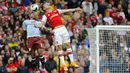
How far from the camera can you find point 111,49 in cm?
1598

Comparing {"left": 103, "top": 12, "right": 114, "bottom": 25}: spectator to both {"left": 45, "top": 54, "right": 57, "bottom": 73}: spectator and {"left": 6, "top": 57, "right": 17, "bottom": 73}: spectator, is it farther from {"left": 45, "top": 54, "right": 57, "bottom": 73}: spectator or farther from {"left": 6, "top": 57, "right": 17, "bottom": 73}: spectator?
{"left": 6, "top": 57, "right": 17, "bottom": 73}: spectator

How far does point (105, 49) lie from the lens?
1591cm

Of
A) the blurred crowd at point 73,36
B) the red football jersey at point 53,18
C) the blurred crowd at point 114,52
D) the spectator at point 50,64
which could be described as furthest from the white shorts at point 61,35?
the blurred crowd at point 114,52

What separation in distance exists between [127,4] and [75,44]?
621cm

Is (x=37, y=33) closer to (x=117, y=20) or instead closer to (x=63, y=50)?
(x=63, y=50)

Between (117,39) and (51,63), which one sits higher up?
(117,39)

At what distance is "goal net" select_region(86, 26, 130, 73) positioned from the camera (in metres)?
15.8

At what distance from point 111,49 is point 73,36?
367 inches

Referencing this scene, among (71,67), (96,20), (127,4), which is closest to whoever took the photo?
(71,67)

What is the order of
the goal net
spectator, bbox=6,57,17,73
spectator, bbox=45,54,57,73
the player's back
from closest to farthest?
the goal net → spectator, bbox=45,54,57,73 → spectator, bbox=6,57,17,73 → the player's back

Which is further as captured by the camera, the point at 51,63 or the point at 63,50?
the point at 51,63

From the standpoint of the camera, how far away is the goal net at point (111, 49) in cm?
1581

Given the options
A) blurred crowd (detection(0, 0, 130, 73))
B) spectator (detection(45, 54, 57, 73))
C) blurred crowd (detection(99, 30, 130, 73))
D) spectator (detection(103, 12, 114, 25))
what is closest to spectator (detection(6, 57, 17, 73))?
blurred crowd (detection(0, 0, 130, 73))

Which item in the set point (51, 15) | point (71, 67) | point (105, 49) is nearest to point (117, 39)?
point (105, 49)
